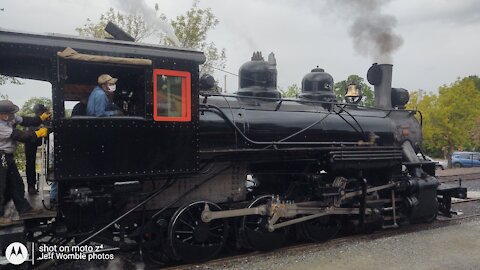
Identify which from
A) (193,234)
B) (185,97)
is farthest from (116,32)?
(193,234)

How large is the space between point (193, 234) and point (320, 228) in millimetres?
2537

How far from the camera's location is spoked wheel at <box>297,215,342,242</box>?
→ 7.01 meters

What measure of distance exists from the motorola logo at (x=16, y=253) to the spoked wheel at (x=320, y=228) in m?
4.26

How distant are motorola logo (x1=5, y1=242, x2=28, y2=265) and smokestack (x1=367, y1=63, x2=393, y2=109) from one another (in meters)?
7.57

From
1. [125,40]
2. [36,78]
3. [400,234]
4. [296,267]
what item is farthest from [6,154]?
[400,234]

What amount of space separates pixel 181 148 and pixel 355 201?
3841mm

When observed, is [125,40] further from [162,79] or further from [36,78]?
[36,78]

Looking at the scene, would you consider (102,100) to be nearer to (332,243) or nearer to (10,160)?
(10,160)

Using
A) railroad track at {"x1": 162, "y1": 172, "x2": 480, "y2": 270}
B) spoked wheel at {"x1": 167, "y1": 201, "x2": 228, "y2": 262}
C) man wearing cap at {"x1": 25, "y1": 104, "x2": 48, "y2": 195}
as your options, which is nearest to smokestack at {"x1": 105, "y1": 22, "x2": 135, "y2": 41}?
man wearing cap at {"x1": 25, "y1": 104, "x2": 48, "y2": 195}

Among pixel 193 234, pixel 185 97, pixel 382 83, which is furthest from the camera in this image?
pixel 382 83

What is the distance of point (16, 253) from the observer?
15.1ft

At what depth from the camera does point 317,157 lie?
7.19 metres

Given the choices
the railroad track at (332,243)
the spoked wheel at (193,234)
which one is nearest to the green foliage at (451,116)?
the railroad track at (332,243)

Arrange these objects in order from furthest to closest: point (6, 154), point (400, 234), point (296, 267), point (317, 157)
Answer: point (400, 234)
point (317, 157)
point (296, 267)
point (6, 154)
